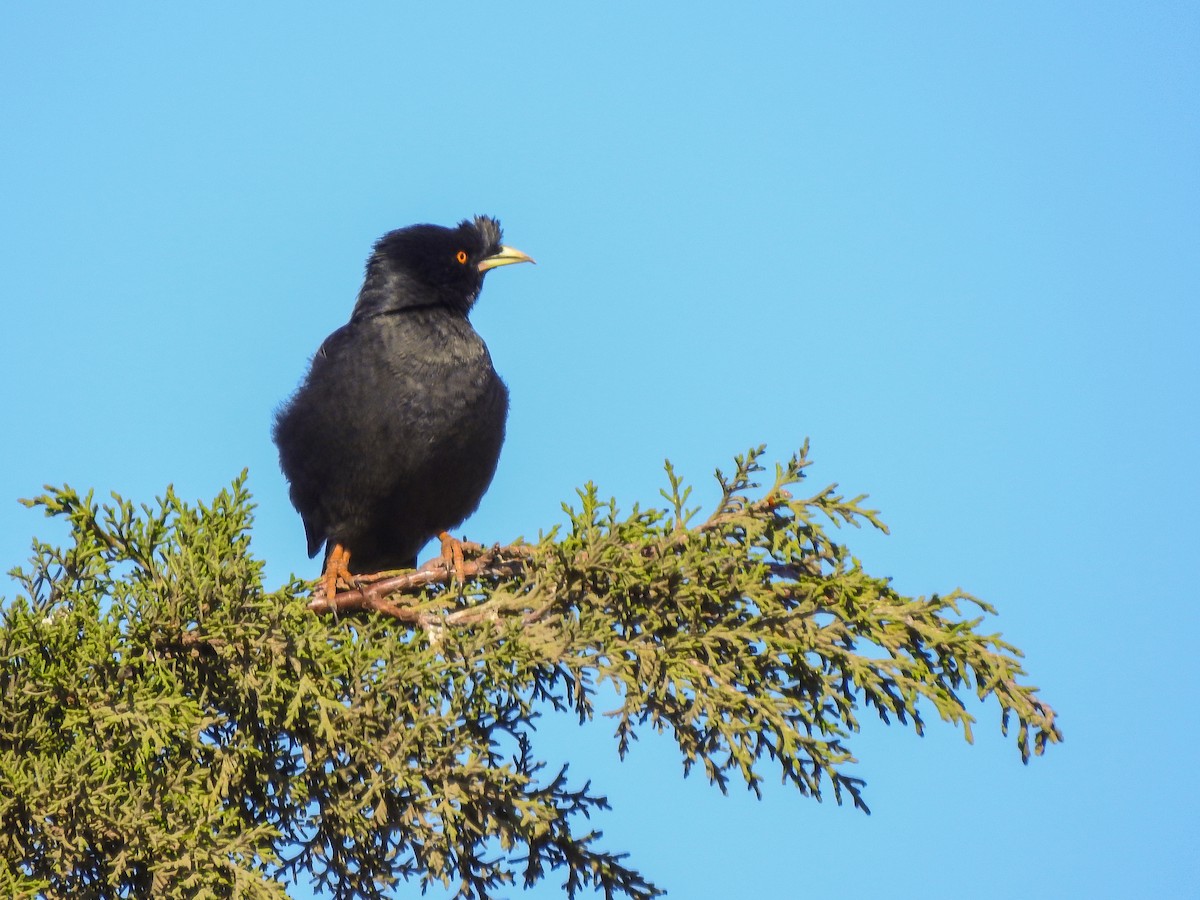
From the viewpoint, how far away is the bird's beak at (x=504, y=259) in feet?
27.4

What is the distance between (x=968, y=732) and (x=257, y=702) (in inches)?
88.3

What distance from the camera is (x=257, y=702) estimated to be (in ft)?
14.6

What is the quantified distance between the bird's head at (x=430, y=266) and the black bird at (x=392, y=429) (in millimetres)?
14

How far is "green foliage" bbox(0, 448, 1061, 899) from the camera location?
4.11 meters

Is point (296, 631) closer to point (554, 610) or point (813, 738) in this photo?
point (554, 610)

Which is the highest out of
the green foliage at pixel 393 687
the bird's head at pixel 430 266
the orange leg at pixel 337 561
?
the bird's head at pixel 430 266

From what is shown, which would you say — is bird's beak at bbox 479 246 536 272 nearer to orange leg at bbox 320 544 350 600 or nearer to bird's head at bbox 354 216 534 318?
bird's head at bbox 354 216 534 318

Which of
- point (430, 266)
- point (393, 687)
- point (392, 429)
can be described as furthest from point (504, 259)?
point (393, 687)

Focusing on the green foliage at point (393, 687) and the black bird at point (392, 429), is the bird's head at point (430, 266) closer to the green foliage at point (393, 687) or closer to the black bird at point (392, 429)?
the black bird at point (392, 429)

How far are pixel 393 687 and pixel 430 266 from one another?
397 cm

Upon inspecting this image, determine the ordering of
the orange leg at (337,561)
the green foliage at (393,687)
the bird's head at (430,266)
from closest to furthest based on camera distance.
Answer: the green foliage at (393,687) < the orange leg at (337,561) < the bird's head at (430,266)

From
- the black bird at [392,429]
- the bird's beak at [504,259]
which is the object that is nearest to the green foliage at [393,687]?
the black bird at [392,429]

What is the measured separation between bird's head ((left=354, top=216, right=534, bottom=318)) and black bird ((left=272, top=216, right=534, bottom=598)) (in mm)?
14

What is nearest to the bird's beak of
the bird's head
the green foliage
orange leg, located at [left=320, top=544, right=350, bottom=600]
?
the bird's head
